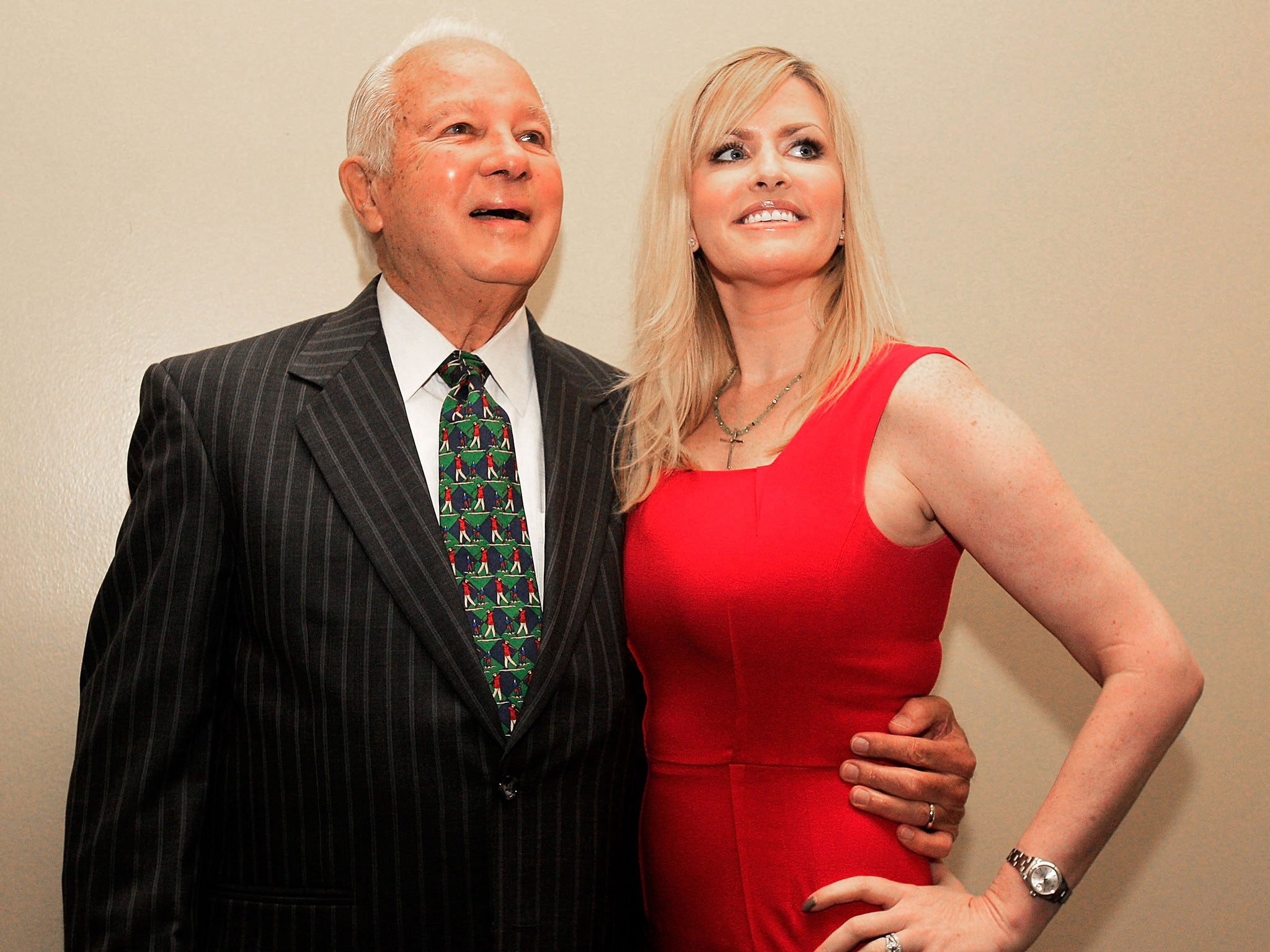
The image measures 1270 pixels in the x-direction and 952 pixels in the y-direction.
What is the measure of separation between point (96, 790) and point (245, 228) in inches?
42.7

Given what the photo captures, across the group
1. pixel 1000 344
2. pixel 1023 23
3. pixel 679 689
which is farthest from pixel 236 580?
pixel 1023 23

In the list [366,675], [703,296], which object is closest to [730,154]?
[703,296]

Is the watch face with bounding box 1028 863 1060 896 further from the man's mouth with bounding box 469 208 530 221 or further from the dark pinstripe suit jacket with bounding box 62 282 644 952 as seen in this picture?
the man's mouth with bounding box 469 208 530 221

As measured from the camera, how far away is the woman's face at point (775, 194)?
5.27ft

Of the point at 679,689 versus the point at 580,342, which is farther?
the point at 580,342

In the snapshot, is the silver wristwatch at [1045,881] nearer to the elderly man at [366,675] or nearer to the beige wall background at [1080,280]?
the elderly man at [366,675]

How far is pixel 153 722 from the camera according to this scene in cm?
136

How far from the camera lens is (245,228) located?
78.1 inches

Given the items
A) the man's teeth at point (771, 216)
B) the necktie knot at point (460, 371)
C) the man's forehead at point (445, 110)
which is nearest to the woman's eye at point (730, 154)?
the man's teeth at point (771, 216)

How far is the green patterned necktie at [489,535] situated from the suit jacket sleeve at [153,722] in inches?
12.6

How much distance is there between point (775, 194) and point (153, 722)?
1.17 metres

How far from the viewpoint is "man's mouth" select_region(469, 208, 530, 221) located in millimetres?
1579

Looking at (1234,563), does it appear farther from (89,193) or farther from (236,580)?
(89,193)

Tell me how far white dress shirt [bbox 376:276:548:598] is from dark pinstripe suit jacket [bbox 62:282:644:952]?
7 centimetres
